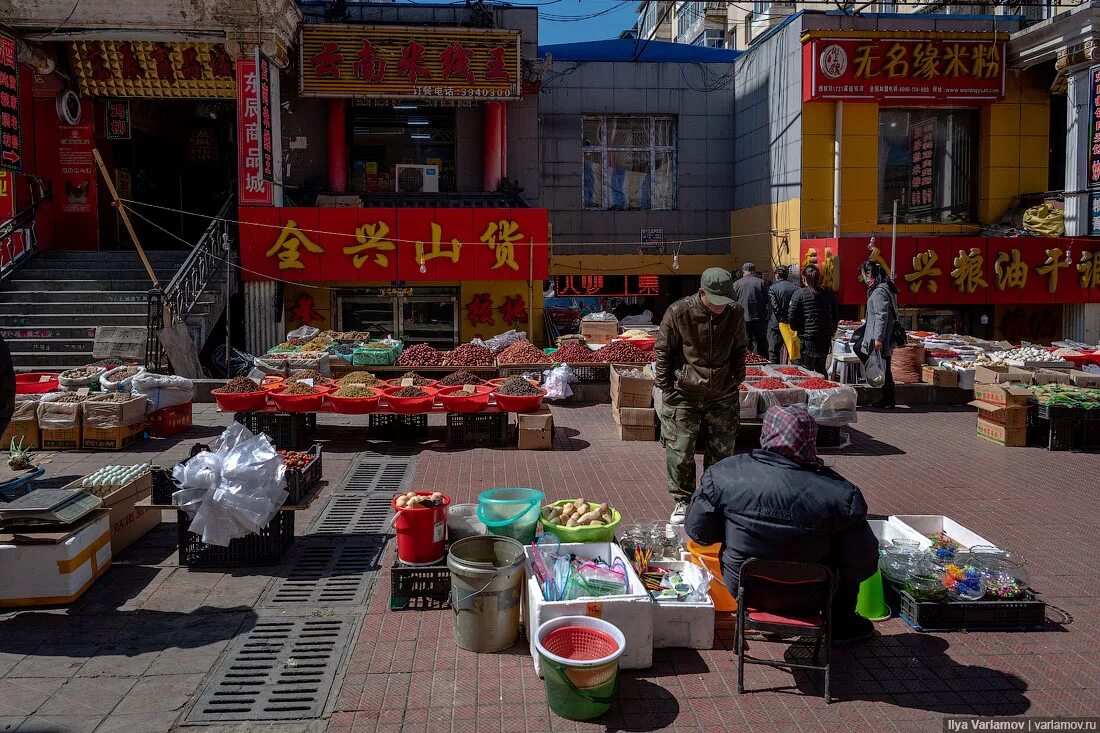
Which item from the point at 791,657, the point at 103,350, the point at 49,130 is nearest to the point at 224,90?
the point at 49,130

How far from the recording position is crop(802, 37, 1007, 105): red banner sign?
1889 cm

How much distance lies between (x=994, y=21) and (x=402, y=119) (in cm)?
1474

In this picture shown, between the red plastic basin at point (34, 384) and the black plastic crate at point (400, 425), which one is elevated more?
the red plastic basin at point (34, 384)

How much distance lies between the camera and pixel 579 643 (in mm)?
4773

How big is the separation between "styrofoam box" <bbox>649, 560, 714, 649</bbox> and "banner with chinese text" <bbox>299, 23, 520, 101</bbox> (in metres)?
Answer: 16.9

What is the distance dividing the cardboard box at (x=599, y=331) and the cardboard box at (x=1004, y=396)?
7.22 meters

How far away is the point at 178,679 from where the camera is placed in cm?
498

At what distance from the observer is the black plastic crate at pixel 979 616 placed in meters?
5.53

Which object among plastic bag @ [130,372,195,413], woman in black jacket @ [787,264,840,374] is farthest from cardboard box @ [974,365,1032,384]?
plastic bag @ [130,372,195,413]

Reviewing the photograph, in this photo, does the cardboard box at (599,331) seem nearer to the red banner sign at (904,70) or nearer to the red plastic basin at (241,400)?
the red banner sign at (904,70)

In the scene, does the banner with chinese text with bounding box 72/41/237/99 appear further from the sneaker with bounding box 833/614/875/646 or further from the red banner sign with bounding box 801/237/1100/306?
the sneaker with bounding box 833/614/875/646

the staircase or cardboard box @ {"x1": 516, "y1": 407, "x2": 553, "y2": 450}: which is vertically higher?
the staircase

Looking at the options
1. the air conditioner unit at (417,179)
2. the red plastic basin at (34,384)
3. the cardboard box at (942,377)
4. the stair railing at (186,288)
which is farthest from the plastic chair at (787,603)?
the air conditioner unit at (417,179)

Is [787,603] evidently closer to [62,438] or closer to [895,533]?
[895,533]
